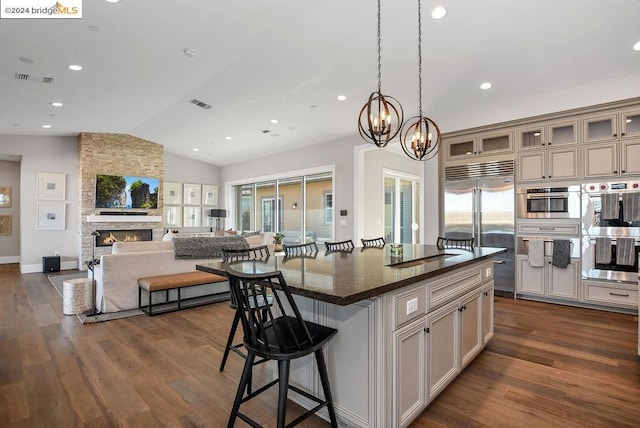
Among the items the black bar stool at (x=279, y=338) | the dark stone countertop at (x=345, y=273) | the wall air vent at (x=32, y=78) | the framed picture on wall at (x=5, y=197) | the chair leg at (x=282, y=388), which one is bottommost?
the chair leg at (x=282, y=388)

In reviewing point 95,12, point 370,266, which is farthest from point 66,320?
point 370,266

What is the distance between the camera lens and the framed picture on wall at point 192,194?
1033 centimetres

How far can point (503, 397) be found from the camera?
2240 mm

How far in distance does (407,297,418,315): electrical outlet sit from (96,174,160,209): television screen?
8.68 m

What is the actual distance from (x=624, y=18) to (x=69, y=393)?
578 centimetres

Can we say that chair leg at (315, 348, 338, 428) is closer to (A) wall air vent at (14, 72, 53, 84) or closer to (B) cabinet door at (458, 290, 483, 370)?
(B) cabinet door at (458, 290, 483, 370)

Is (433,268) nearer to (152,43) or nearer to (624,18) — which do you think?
(624,18)

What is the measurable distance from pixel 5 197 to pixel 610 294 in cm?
1284

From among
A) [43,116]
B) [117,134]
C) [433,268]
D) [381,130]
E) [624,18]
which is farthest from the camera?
[117,134]

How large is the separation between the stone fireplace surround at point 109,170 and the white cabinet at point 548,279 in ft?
27.6

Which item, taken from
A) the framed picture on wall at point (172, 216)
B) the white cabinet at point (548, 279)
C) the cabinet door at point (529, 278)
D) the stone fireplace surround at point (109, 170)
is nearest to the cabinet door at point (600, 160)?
the white cabinet at point (548, 279)

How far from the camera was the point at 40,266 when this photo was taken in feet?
24.8

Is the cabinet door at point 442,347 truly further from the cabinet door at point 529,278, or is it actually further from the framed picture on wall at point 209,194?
the framed picture on wall at point 209,194

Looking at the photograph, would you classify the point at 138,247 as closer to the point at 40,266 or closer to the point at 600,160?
the point at 40,266
